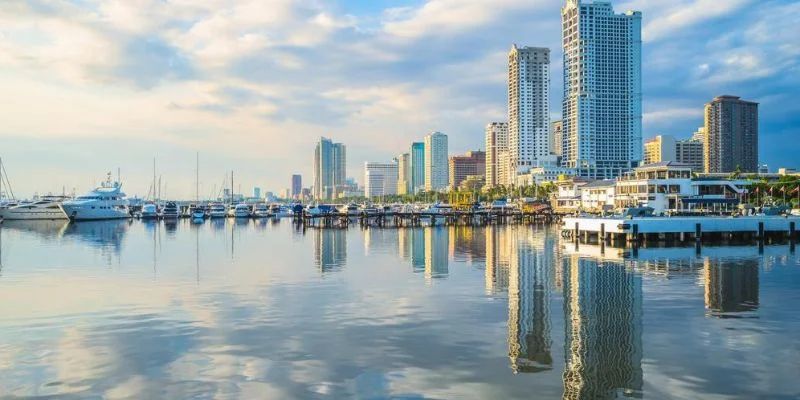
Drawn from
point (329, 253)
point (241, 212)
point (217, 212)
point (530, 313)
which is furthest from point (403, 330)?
point (217, 212)

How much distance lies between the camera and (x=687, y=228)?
228 feet

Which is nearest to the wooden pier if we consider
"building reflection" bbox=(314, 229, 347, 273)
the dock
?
"building reflection" bbox=(314, 229, 347, 273)

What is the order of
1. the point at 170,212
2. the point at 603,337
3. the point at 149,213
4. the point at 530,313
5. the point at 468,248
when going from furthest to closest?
the point at 170,212 < the point at 149,213 < the point at 468,248 < the point at 530,313 < the point at 603,337

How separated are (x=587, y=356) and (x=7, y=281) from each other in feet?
116

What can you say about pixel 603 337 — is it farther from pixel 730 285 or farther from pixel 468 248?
pixel 468 248

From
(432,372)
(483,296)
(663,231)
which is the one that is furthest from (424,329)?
(663,231)

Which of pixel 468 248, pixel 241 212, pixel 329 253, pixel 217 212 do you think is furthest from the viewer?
pixel 241 212

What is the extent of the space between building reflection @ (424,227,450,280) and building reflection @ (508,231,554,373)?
4881mm

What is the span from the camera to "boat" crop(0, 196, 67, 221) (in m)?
Result: 126

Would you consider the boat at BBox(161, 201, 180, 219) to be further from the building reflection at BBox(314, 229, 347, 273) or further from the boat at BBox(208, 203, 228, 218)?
the building reflection at BBox(314, 229, 347, 273)

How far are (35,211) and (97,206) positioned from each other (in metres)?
12.2

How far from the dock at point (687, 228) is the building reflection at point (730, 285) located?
17616 mm

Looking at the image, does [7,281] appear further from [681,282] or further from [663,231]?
[663,231]

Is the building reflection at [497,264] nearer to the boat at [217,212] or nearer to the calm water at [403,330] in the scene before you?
the calm water at [403,330]
